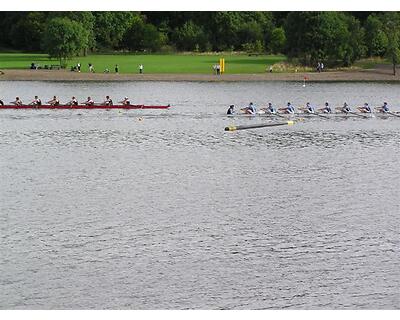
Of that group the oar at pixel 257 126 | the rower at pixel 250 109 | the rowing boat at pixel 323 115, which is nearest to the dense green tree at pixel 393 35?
the rowing boat at pixel 323 115

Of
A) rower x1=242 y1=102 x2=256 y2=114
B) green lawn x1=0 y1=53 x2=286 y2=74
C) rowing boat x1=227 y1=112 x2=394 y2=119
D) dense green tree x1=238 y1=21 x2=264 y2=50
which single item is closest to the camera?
rower x1=242 y1=102 x2=256 y2=114

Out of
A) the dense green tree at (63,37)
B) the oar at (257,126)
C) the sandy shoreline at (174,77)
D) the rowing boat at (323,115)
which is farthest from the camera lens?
the dense green tree at (63,37)

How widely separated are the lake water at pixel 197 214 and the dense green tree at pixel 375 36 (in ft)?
73.1

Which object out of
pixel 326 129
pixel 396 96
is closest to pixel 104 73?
pixel 396 96

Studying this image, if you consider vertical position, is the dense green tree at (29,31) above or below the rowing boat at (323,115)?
above

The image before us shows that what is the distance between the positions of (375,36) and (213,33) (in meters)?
19.7

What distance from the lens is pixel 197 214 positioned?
19938mm

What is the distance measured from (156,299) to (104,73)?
42814 millimetres

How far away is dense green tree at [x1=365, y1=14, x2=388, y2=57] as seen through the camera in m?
58.2

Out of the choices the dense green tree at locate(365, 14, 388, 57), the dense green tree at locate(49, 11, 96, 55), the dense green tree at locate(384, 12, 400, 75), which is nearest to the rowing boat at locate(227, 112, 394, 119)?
the dense green tree at locate(384, 12, 400, 75)

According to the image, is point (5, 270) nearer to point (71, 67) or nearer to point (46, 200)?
point (46, 200)

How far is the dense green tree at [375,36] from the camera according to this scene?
5825cm

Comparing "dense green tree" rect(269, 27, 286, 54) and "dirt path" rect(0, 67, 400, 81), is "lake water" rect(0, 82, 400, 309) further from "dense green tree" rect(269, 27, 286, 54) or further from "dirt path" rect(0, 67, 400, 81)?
"dense green tree" rect(269, 27, 286, 54)

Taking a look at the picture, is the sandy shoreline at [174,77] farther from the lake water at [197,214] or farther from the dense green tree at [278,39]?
the lake water at [197,214]
